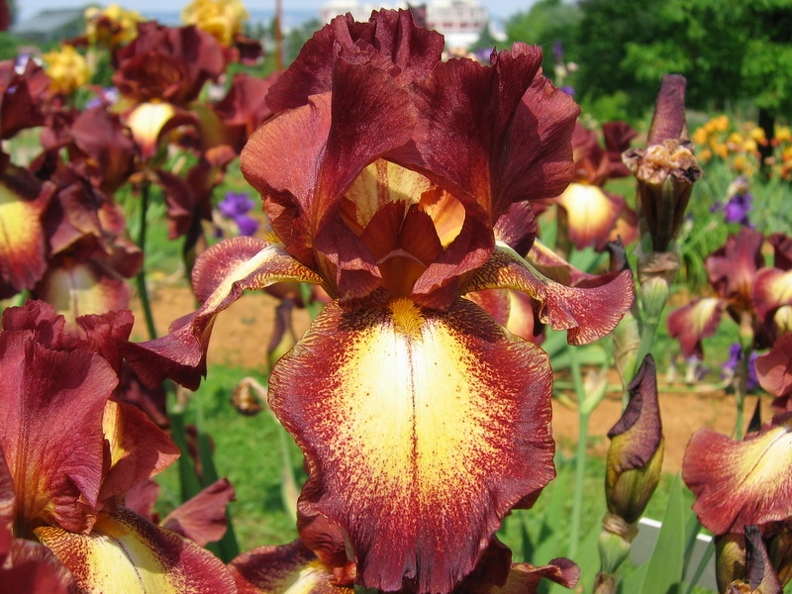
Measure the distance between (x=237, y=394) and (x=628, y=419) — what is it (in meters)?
1.54

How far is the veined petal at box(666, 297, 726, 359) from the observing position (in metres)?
2.28

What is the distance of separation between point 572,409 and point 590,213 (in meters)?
2.30

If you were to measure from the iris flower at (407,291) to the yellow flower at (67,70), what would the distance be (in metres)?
4.56

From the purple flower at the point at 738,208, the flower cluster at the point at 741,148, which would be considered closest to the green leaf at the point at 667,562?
the purple flower at the point at 738,208

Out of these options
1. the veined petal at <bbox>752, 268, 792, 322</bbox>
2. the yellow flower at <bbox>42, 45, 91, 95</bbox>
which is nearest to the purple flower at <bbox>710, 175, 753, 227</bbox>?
the veined petal at <bbox>752, 268, 792, 322</bbox>

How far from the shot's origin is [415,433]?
712 mm

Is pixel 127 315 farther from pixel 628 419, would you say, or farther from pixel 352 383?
pixel 628 419

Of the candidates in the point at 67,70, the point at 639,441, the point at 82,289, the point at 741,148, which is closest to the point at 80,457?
the point at 639,441

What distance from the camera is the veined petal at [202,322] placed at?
823 mm

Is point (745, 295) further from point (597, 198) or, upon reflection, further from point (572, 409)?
point (572, 409)

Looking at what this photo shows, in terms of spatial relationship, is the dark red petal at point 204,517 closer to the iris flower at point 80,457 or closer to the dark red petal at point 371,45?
the iris flower at point 80,457

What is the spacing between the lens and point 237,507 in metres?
3.64

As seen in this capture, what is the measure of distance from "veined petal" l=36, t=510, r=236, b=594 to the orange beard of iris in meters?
0.39

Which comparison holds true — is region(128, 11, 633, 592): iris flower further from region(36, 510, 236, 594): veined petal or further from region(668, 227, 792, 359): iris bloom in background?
region(668, 227, 792, 359): iris bloom in background
